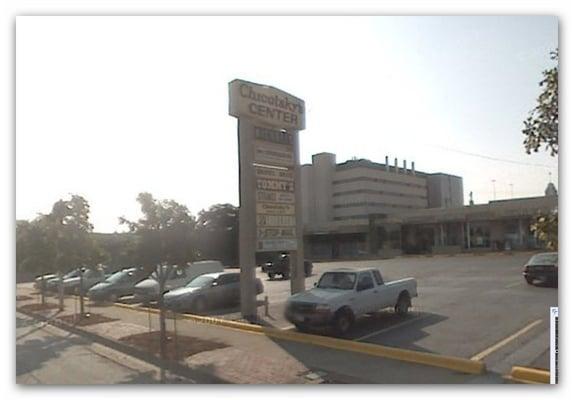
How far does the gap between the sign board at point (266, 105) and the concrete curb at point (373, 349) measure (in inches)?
169

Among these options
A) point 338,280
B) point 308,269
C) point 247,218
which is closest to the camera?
point 338,280

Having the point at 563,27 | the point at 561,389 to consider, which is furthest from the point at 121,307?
the point at 563,27

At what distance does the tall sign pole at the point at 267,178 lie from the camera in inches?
435

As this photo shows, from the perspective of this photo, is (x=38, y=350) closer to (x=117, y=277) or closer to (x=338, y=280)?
(x=338, y=280)

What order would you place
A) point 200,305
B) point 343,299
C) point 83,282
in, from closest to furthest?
point 343,299
point 200,305
point 83,282

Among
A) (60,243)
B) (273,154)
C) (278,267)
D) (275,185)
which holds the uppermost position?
(273,154)

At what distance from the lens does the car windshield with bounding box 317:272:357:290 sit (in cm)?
991

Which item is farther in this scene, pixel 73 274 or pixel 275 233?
pixel 73 274

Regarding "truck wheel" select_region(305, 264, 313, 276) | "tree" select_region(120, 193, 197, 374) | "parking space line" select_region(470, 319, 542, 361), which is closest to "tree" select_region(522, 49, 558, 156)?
"parking space line" select_region(470, 319, 542, 361)

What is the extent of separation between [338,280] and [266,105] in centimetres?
401

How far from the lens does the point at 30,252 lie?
12242 millimetres

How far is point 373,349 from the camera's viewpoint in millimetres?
7707

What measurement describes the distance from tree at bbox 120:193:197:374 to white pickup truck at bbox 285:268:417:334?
2.32 meters

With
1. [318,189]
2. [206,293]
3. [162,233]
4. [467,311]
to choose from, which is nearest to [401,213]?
[318,189]
